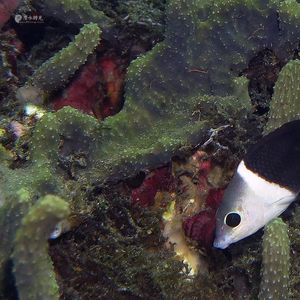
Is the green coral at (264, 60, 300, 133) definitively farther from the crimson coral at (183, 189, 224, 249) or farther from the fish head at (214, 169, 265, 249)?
the crimson coral at (183, 189, 224, 249)

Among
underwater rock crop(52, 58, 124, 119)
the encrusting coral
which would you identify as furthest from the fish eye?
underwater rock crop(52, 58, 124, 119)

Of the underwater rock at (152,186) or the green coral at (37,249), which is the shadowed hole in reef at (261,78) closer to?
the underwater rock at (152,186)

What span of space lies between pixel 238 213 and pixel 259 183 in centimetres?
24

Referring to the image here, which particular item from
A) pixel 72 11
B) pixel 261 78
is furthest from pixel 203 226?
pixel 72 11

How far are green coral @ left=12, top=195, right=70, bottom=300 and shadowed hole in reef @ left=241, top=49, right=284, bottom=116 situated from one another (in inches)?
85.4

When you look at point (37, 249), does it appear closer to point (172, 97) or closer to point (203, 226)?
point (203, 226)

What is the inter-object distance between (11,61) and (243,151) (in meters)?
2.15

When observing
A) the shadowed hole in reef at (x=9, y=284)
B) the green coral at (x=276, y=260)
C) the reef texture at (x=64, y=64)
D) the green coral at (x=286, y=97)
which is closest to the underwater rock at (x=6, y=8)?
the reef texture at (x=64, y=64)

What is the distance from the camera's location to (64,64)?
308cm

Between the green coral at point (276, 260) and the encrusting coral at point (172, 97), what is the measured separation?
87 centimetres

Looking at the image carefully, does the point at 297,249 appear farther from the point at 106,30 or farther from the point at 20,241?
the point at 106,30

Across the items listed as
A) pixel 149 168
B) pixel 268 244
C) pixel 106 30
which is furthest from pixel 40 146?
pixel 268 244

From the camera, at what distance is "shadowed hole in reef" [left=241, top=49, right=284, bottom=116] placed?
3.35 metres

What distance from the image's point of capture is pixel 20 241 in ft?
5.99
